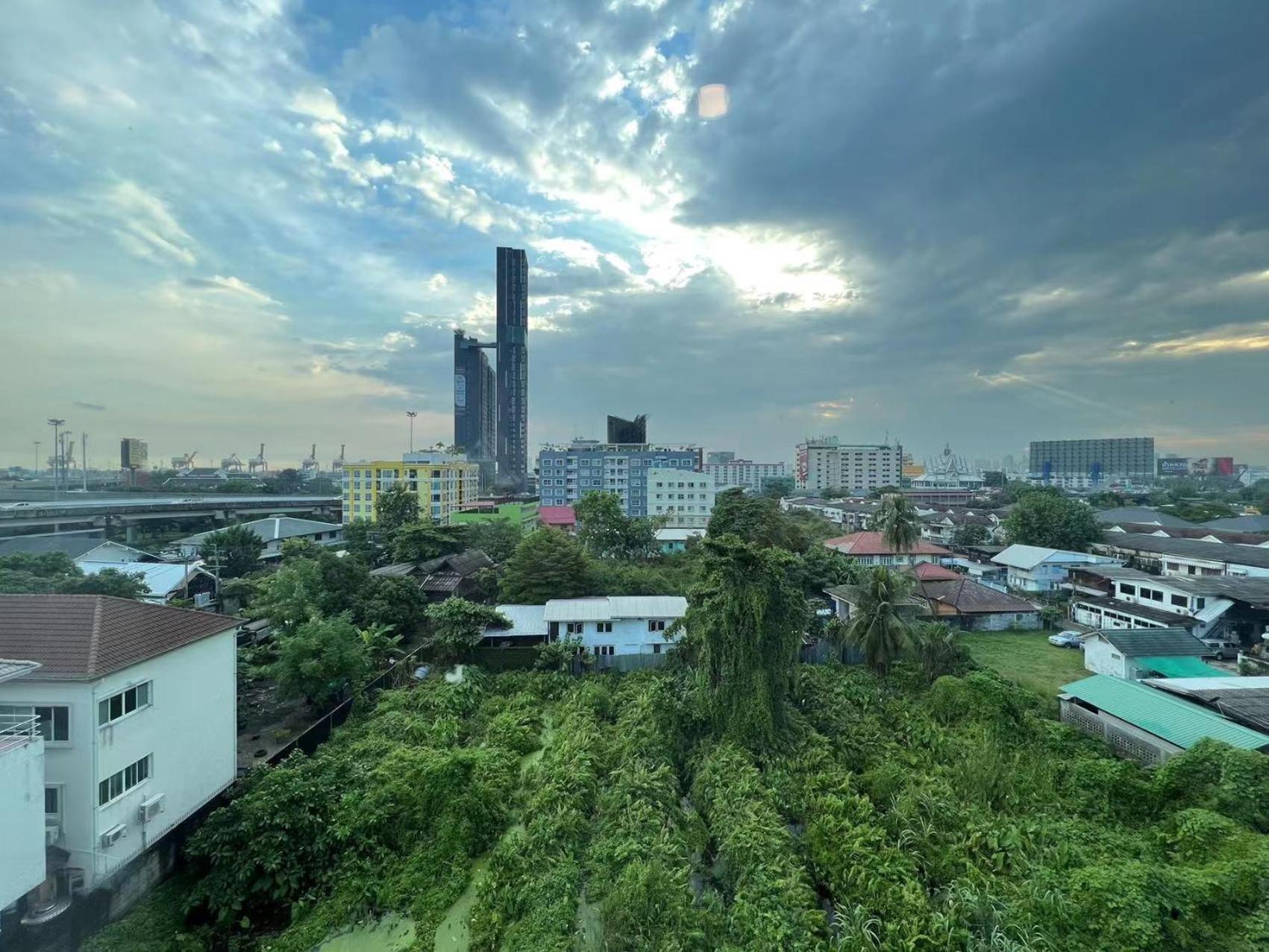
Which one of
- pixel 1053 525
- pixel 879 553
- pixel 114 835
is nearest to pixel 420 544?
pixel 114 835

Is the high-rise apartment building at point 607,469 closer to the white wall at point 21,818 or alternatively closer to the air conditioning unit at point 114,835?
the air conditioning unit at point 114,835

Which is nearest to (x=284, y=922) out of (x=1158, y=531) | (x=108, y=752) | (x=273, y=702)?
(x=108, y=752)

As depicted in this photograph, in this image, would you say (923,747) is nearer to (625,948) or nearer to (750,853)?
(750,853)

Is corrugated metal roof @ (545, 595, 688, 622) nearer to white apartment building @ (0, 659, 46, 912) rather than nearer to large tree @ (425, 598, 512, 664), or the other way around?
large tree @ (425, 598, 512, 664)

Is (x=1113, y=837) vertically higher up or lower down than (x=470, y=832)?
higher up

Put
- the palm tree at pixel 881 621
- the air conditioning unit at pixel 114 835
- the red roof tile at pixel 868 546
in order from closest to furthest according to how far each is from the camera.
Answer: the air conditioning unit at pixel 114 835
the palm tree at pixel 881 621
the red roof tile at pixel 868 546

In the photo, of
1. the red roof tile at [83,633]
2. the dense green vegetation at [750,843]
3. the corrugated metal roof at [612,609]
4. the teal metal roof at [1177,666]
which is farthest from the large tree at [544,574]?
the teal metal roof at [1177,666]

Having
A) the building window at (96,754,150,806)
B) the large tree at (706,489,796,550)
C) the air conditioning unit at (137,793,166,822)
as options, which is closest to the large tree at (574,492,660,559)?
the large tree at (706,489,796,550)
